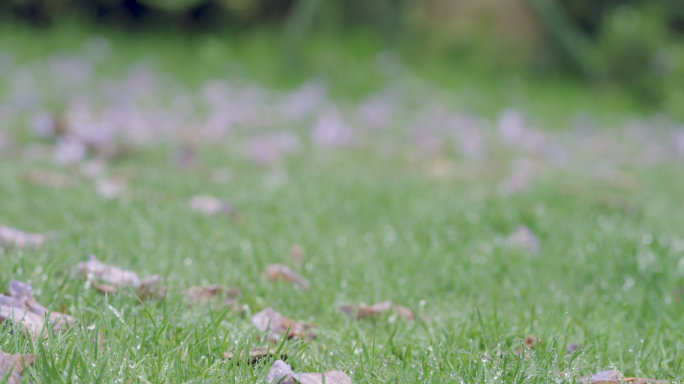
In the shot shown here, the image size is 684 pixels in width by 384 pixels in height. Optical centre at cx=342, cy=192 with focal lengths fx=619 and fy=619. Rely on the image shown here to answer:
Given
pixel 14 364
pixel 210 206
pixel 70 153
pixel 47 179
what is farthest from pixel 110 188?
pixel 14 364

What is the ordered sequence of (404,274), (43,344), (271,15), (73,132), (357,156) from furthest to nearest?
1. (271,15)
2. (357,156)
3. (73,132)
4. (404,274)
5. (43,344)

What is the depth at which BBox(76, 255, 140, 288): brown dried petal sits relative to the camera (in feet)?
4.83

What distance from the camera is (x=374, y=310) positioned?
1517 millimetres

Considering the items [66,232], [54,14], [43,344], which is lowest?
[54,14]

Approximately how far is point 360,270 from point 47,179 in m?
1.46

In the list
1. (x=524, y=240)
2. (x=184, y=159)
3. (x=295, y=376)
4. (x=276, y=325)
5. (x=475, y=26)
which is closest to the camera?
(x=295, y=376)

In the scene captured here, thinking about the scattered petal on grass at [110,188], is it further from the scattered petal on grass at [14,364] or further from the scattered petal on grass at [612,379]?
the scattered petal on grass at [612,379]

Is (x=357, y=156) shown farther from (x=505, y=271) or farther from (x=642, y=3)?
(x=642, y=3)

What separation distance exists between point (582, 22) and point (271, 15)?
3.84 metres

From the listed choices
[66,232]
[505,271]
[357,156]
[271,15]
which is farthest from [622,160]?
[271,15]

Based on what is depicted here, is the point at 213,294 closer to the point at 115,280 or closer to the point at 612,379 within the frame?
the point at 115,280

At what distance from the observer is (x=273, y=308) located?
61.1 inches

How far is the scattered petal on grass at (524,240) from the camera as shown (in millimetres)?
2053

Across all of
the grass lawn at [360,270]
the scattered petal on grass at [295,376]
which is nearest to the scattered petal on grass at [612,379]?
the grass lawn at [360,270]
